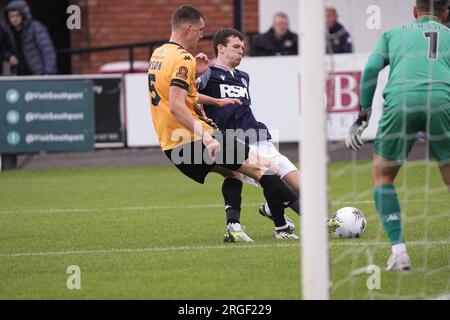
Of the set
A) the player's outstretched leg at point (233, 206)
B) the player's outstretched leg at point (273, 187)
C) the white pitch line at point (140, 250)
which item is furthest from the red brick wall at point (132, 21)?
the white pitch line at point (140, 250)

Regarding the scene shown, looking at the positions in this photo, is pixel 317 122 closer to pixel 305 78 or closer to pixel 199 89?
pixel 305 78

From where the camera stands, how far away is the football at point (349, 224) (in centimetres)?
877

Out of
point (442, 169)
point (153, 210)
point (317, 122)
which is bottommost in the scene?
point (153, 210)

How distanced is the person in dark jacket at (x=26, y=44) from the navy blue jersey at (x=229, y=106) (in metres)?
8.58

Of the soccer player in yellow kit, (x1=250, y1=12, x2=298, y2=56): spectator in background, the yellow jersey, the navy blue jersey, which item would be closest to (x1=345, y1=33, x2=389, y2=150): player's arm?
the soccer player in yellow kit

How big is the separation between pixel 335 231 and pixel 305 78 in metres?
3.45

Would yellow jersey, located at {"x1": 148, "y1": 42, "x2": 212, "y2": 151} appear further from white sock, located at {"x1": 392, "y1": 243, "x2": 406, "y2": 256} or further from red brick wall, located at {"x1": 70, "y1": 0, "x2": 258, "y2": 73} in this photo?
red brick wall, located at {"x1": 70, "y1": 0, "x2": 258, "y2": 73}

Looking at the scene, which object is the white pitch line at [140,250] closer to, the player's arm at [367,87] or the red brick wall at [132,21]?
the player's arm at [367,87]

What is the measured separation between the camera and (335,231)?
29.0ft

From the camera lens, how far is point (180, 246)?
866 cm

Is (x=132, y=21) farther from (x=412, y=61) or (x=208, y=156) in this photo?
(x=412, y=61)

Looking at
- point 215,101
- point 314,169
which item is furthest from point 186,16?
point 314,169
